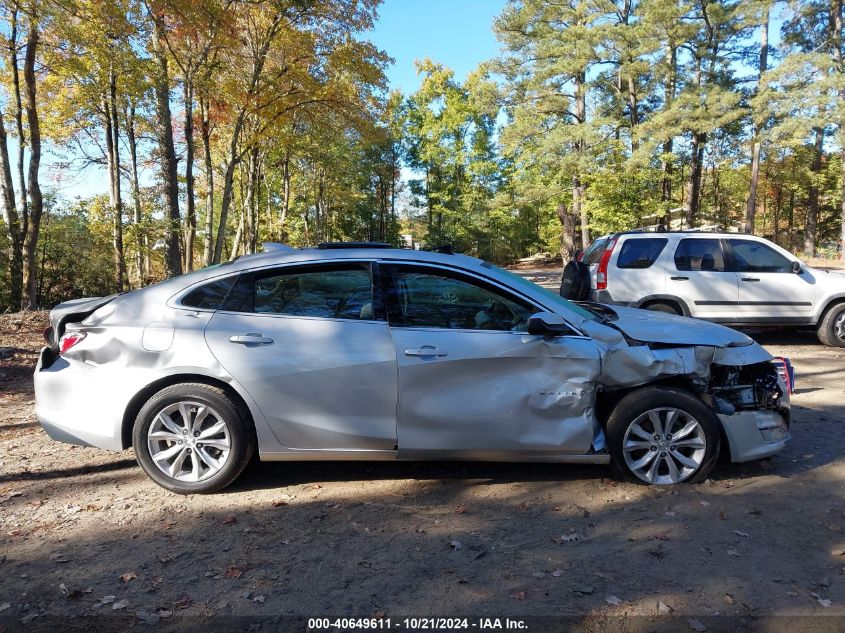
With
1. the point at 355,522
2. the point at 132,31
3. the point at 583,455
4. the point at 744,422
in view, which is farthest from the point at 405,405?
the point at 132,31

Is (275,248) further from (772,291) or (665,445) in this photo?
(772,291)

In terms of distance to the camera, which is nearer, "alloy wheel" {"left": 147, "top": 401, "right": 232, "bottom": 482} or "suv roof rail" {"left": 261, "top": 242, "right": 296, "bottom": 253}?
"alloy wheel" {"left": 147, "top": 401, "right": 232, "bottom": 482}

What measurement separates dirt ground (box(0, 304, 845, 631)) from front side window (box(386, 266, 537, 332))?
3.73 ft

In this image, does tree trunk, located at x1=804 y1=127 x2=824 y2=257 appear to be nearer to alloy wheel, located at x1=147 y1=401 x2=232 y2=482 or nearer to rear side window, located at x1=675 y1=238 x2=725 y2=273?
rear side window, located at x1=675 y1=238 x2=725 y2=273

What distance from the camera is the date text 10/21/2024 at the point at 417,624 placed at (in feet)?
7.89

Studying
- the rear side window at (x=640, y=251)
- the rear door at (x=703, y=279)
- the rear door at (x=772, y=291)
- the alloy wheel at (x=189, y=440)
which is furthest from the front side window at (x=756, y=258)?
the alloy wheel at (x=189, y=440)

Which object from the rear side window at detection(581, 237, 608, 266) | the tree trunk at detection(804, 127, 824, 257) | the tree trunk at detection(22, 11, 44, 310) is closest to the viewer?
the rear side window at detection(581, 237, 608, 266)

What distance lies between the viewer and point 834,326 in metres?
8.53

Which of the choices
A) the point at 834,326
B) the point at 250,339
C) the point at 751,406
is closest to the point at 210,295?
the point at 250,339

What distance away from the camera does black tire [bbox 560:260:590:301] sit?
876cm

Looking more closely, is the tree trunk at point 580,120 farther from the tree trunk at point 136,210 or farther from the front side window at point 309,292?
the front side window at point 309,292

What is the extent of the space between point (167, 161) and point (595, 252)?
11.7m

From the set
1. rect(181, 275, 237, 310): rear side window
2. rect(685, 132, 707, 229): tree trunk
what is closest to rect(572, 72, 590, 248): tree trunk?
rect(685, 132, 707, 229): tree trunk

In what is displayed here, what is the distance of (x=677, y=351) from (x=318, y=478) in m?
2.64
